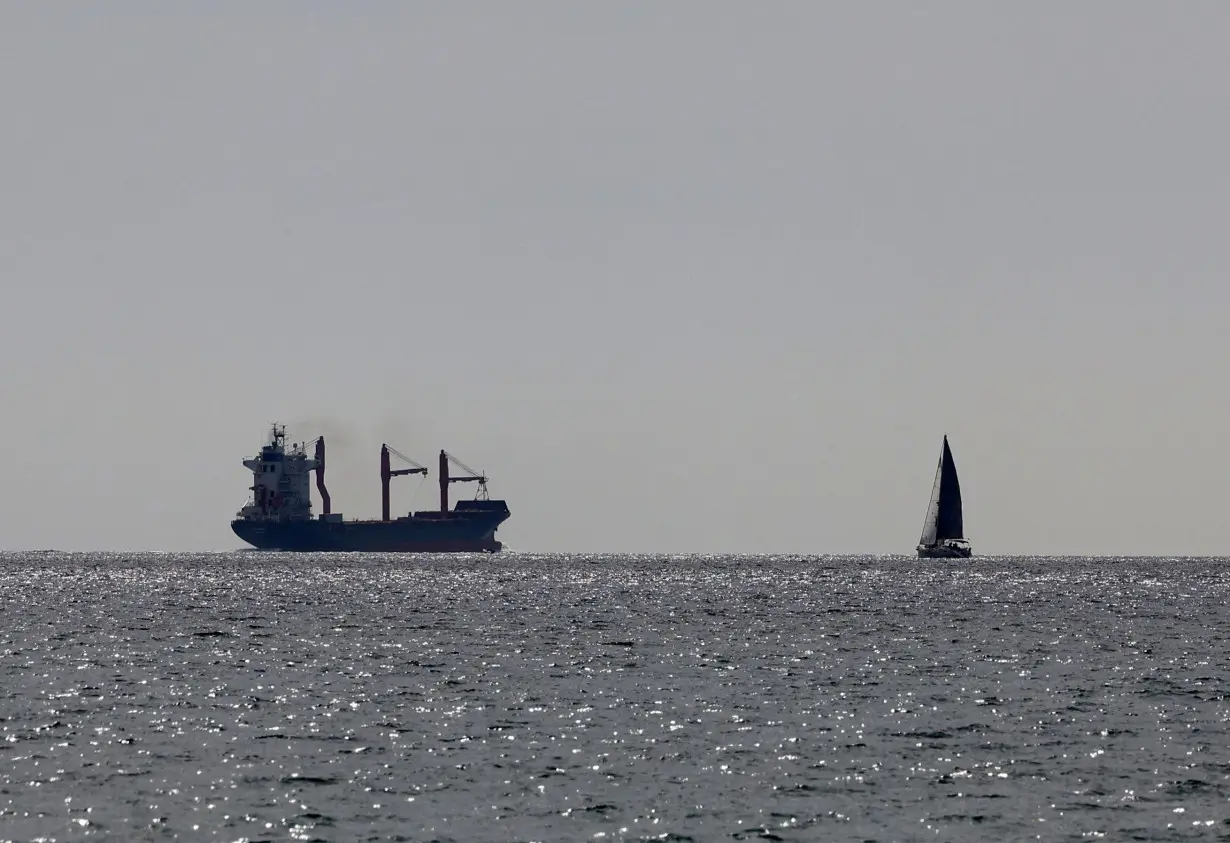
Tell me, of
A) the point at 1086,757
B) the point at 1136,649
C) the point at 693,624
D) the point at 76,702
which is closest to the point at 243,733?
the point at 76,702

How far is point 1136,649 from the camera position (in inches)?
2788

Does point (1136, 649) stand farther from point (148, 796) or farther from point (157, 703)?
point (148, 796)

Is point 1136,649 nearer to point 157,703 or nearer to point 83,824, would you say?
point 157,703

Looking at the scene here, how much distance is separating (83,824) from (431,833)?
20.8 feet

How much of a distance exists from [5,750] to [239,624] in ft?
161

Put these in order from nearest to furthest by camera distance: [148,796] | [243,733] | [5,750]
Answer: [148,796]
[5,750]
[243,733]

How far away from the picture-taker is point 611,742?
40.7 meters

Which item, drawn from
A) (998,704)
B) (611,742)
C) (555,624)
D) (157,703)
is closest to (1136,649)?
(998,704)

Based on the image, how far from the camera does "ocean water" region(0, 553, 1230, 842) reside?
30969mm

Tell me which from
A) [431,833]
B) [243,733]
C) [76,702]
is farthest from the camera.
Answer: [76,702]

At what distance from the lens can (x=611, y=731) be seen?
42.7 meters

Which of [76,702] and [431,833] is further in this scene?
[76,702]

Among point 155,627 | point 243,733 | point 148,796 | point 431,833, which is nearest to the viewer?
point 431,833

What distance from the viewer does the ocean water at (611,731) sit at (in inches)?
1219
